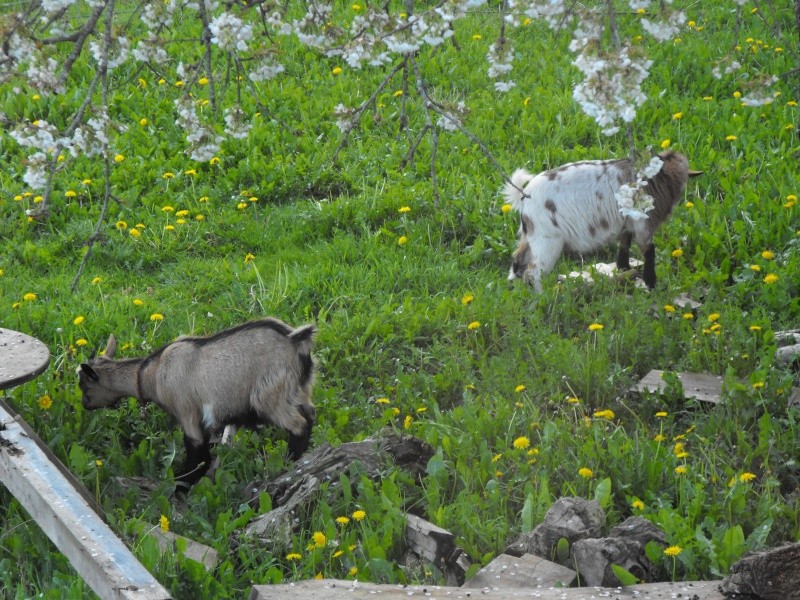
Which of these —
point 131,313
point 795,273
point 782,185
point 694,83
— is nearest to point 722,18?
point 694,83

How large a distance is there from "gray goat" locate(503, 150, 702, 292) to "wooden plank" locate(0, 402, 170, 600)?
13.0 feet

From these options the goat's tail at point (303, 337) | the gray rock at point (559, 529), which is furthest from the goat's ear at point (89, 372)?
the gray rock at point (559, 529)

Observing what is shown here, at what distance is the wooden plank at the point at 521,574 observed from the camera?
4.07 metres

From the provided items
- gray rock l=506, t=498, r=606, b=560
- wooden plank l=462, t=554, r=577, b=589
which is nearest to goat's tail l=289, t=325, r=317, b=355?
gray rock l=506, t=498, r=606, b=560

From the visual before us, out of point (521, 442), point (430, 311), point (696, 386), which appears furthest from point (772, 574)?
point (430, 311)

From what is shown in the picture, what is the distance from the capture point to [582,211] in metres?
7.56

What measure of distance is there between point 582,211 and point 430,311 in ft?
4.39

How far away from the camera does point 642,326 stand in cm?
679

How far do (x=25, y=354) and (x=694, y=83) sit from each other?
23.5ft

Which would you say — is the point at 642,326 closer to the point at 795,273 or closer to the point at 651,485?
the point at 795,273

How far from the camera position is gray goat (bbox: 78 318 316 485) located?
18.7 ft

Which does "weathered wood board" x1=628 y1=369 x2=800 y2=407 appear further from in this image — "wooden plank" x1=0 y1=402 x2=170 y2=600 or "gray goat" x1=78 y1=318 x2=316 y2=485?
"wooden plank" x1=0 y1=402 x2=170 y2=600

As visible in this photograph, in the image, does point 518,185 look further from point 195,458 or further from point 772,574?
point 772,574

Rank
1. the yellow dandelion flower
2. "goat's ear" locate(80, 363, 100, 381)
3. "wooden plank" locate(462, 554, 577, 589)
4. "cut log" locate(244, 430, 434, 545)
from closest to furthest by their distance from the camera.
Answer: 1. "wooden plank" locate(462, 554, 577, 589)
2. "cut log" locate(244, 430, 434, 545)
3. the yellow dandelion flower
4. "goat's ear" locate(80, 363, 100, 381)
